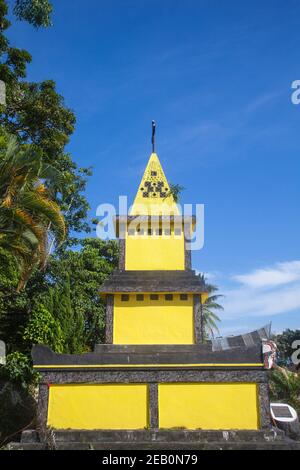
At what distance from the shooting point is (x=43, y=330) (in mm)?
17688

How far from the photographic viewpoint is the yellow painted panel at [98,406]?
436 inches

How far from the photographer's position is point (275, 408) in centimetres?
1606

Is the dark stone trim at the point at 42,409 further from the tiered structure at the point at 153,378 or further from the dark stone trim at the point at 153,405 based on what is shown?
the dark stone trim at the point at 153,405

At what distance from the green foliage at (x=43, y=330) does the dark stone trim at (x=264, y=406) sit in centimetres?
990

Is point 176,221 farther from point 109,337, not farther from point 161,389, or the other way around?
point 161,389

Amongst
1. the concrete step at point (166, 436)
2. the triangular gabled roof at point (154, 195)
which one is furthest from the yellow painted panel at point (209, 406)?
the triangular gabled roof at point (154, 195)

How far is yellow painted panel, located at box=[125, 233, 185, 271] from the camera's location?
536 inches

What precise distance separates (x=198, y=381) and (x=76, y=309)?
1350cm

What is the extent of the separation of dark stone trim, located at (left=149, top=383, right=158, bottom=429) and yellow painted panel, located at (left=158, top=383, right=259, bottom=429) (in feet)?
0.38

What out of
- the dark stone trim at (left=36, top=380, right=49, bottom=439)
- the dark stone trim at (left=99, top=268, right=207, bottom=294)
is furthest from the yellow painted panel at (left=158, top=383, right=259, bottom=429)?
the dark stone trim at (left=36, top=380, right=49, bottom=439)

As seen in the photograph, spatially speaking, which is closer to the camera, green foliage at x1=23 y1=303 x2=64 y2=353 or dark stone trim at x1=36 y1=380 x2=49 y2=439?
dark stone trim at x1=36 y1=380 x2=49 y2=439

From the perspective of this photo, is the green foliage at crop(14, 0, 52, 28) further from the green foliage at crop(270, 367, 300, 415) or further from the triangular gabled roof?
the green foliage at crop(270, 367, 300, 415)

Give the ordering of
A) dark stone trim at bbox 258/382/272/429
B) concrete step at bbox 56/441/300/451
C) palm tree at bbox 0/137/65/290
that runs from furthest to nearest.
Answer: dark stone trim at bbox 258/382/272/429 < palm tree at bbox 0/137/65/290 < concrete step at bbox 56/441/300/451
